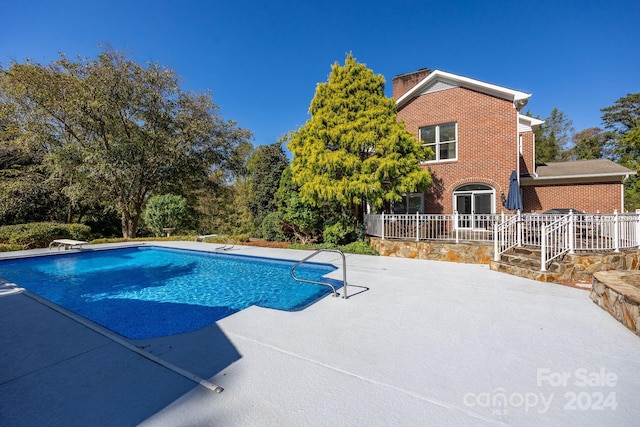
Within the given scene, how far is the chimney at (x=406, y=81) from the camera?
14945 mm

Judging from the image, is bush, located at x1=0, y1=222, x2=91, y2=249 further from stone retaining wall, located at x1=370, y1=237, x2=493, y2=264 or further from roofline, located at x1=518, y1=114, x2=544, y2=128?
roofline, located at x1=518, y1=114, x2=544, y2=128

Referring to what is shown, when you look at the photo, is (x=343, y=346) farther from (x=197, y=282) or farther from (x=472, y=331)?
(x=197, y=282)

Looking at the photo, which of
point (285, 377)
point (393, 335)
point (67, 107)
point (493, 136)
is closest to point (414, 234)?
point (493, 136)

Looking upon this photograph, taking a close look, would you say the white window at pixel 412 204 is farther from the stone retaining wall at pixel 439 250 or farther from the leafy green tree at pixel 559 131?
the leafy green tree at pixel 559 131

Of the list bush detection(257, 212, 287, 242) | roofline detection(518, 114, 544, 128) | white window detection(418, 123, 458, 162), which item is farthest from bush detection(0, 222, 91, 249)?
roofline detection(518, 114, 544, 128)

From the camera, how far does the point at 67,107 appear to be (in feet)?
52.9

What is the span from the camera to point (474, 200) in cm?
1255

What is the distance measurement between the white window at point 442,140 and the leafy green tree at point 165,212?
14.8m

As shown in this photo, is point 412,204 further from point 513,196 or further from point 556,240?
point 556,240

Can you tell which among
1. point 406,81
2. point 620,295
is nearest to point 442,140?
point 406,81

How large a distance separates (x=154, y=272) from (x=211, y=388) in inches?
338

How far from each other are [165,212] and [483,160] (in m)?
17.8

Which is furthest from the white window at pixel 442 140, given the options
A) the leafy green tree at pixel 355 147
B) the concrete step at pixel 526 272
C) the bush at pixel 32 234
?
the bush at pixel 32 234

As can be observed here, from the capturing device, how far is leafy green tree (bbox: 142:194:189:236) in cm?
1675
